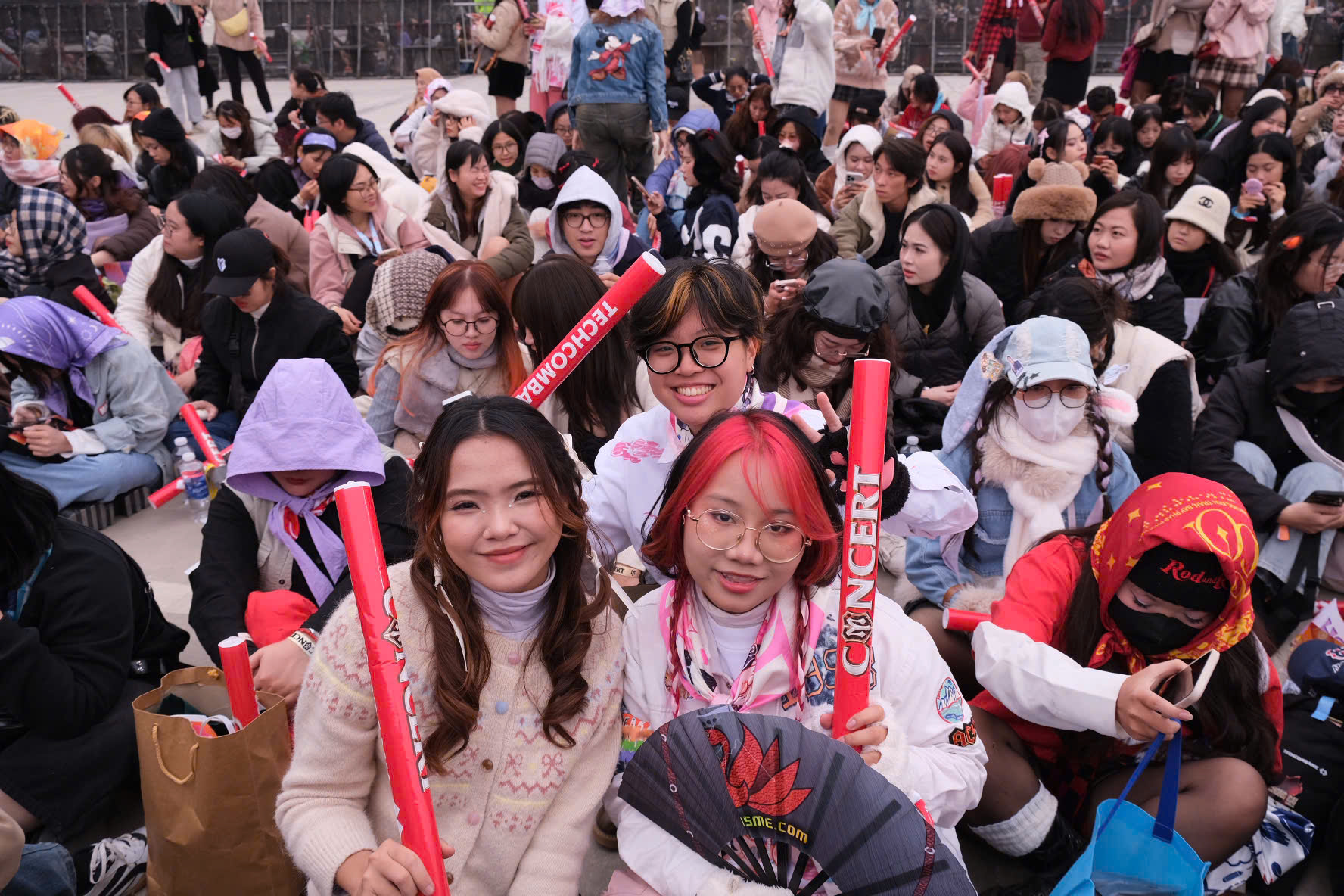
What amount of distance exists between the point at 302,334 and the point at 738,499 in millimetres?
3403

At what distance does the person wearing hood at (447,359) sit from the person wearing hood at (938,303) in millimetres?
1737

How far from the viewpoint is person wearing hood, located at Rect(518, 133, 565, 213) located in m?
7.07

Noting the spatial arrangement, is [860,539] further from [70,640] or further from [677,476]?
[70,640]

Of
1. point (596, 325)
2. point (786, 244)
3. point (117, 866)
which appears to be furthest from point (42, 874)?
point (786, 244)

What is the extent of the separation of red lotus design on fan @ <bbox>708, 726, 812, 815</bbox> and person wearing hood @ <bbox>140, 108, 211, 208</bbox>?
7805mm

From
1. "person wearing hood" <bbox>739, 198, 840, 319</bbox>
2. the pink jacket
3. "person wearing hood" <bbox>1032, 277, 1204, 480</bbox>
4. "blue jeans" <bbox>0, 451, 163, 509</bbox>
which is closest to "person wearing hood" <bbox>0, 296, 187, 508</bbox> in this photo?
"blue jeans" <bbox>0, 451, 163, 509</bbox>

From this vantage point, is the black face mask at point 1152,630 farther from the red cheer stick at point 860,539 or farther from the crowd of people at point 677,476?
the red cheer stick at point 860,539

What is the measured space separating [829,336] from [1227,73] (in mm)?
7849

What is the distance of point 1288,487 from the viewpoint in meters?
3.62

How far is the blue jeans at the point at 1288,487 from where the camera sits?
3479 millimetres

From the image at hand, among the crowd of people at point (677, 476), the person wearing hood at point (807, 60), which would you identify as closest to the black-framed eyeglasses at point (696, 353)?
the crowd of people at point (677, 476)

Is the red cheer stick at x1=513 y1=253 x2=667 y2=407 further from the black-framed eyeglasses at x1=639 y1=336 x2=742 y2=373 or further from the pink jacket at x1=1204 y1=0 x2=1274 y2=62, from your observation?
the pink jacket at x1=1204 y1=0 x2=1274 y2=62

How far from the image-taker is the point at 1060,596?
99.2 inches

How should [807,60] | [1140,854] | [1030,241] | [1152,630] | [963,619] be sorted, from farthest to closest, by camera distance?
[807,60], [1030,241], [963,619], [1152,630], [1140,854]
